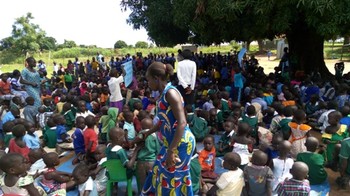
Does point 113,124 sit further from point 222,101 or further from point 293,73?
point 293,73

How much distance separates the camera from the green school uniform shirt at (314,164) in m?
3.89

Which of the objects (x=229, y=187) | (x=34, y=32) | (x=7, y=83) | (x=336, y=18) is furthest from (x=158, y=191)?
(x=34, y=32)

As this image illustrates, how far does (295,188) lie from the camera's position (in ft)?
10.0

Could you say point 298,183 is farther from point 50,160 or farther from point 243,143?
point 50,160

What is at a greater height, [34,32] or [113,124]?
[34,32]

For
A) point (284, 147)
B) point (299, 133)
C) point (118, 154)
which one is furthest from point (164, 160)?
point (299, 133)

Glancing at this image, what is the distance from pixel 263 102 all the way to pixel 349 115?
172 cm

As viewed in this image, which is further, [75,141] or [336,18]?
[336,18]

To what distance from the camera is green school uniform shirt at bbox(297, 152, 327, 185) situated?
3.89 meters

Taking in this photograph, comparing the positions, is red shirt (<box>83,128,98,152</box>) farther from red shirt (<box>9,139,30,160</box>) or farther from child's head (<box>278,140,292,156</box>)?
child's head (<box>278,140,292,156</box>)

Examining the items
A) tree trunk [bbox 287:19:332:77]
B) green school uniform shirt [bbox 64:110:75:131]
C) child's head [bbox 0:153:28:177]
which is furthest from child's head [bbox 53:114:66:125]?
tree trunk [bbox 287:19:332:77]

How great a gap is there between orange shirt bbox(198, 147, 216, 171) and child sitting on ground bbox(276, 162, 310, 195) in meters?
1.26

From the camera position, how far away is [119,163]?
3.67 m

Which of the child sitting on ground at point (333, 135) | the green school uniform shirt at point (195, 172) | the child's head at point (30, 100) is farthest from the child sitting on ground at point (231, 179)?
the child's head at point (30, 100)
